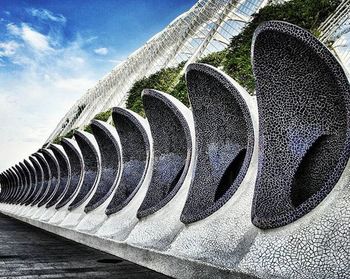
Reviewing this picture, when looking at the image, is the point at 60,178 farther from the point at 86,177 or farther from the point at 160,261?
the point at 160,261

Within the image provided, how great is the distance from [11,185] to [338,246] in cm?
3628

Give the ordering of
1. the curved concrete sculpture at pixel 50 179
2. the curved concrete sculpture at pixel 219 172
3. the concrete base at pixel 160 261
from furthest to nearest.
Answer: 1. the curved concrete sculpture at pixel 50 179
2. the curved concrete sculpture at pixel 219 172
3. the concrete base at pixel 160 261

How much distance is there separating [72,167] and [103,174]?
11.0ft

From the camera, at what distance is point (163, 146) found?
893cm

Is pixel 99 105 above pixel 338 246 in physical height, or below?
above

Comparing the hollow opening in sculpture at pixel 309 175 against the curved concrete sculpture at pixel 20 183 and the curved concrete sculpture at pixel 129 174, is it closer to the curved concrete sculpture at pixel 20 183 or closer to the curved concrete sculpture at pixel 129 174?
the curved concrete sculpture at pixel 129 174

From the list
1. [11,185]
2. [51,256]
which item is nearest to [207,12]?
[11,185]

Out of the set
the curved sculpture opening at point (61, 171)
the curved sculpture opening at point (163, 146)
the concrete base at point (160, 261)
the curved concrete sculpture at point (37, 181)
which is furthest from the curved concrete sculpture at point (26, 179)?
the curved sculpture opening at point (163, 146)

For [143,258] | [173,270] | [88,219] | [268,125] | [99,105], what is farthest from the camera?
[99,105]

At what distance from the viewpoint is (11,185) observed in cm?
3719

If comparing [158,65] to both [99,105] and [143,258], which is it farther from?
[143,258]

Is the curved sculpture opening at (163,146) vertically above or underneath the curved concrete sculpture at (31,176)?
underneath

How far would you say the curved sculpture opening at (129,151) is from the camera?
9.55 meters

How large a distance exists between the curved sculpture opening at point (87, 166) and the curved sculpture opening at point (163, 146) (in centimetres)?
392
